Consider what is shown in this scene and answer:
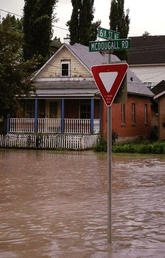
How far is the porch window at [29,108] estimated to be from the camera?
36000 mm

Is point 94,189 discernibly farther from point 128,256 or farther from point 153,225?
point 128,256

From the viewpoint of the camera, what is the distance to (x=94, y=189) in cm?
1354

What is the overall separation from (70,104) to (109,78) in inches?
1095

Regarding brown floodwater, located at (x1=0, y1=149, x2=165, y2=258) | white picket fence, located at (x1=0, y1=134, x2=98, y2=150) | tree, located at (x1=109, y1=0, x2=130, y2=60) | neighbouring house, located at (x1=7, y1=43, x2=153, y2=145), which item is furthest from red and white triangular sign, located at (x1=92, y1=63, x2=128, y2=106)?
tree, located at (x1=109, y1=0, x2=130, y2=60)

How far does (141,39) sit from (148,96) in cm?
2237

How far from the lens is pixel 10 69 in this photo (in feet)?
64.4

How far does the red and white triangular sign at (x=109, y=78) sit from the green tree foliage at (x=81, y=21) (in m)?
33.2

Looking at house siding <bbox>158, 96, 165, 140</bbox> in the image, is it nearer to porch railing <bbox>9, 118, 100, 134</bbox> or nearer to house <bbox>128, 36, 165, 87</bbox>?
porch railing <bbox>9, 118, 100, 134</bbox>

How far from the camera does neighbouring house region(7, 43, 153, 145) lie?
31.8 meters

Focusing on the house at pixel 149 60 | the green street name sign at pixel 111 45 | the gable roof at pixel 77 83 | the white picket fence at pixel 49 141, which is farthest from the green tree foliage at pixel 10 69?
the house at pixel 149 60

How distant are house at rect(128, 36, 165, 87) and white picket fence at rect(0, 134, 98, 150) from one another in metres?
28.5

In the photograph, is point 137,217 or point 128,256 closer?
point 128,256

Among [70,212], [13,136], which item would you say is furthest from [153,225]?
[13,136]

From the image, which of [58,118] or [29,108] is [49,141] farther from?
[29,108]
